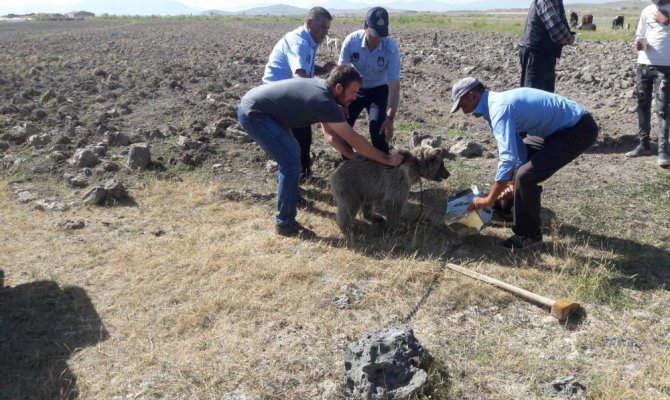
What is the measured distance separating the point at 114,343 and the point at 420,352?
7.91 feet

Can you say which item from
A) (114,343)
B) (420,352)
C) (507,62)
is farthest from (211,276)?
(507,62)

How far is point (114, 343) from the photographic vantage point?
448cm

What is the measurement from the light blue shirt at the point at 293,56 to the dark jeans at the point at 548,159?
8.86ft

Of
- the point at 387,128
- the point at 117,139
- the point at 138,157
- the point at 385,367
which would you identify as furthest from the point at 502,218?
the point at 117,139

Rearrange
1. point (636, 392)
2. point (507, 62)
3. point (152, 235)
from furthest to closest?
1. point (507, 62)
2. point (152, 235)
3. point (636, 392)

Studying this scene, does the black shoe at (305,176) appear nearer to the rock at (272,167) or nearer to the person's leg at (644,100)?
the rock at (272,167)

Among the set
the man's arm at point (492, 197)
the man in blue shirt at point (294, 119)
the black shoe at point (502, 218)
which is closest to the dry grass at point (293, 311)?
the black shoe at point (502, 218)

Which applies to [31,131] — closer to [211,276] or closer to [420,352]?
[211,276]

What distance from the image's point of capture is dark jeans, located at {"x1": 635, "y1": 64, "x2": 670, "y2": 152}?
24.6 feet

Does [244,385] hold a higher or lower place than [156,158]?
lower

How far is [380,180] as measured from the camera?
616 centimetres

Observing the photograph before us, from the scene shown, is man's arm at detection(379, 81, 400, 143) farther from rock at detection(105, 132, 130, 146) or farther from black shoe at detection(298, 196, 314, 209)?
rock at detection(105, 132, 130, 146)

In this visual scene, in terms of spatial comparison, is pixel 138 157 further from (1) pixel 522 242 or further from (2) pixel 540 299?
(2) pixel 540 299

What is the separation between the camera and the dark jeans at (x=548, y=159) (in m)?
5.24
